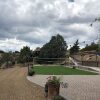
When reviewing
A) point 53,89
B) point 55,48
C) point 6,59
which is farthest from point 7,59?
point 53,89

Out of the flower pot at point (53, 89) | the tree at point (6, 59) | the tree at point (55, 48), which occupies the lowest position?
the flower pot at point (53, 89)

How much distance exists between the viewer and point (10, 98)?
13602 millimetres

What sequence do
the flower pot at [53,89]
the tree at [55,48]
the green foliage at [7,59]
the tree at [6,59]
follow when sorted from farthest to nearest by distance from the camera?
the tree at [55,48] < the green foliage at [7,59] < the tree at [6,59] < the flower pot at [53,89]

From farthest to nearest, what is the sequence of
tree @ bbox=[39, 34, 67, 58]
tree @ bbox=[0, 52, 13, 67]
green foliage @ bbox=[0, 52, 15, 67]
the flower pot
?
tree @ bbox=[39, 34, 67, 58]
green foliage @ bbox=[0, 52, 15, 67]
tree @ bbox=[0, 52, 13, 67]
the flower pot

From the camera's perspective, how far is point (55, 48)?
5656cm

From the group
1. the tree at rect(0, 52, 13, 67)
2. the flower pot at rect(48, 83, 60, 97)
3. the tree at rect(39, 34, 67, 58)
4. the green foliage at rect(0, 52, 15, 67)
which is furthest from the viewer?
the tree at rect(39, 34, 67, 58)

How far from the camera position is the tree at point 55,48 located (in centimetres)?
5531

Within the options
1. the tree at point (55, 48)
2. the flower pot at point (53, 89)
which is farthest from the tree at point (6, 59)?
the flower pot at point (53, 89)

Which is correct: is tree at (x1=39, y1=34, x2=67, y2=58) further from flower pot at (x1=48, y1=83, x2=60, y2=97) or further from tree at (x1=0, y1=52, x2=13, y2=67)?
flower pot at (x1=48, y1=83, x2=60, y2=97)

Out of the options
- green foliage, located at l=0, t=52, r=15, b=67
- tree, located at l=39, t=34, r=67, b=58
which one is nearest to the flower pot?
green foliage, located at l=0, t=52, r=15, b=67

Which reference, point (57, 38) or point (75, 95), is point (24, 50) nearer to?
point (57, 38)

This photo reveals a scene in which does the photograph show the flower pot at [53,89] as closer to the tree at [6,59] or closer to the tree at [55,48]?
the tree at [6,59]

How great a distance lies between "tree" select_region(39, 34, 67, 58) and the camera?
55.3m

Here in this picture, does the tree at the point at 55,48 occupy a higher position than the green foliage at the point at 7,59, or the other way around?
the tree at the point at 55,48
